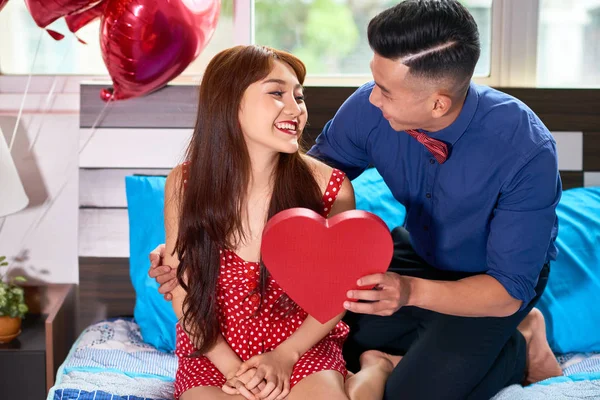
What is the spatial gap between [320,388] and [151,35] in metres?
1.09

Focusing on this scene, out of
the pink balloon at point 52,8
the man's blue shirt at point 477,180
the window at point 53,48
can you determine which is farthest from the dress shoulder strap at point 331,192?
the window at point 53,48

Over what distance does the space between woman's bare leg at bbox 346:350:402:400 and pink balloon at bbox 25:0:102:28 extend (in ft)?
4.05

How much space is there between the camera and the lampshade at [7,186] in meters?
2.09

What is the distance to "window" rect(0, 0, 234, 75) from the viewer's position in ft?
8.11

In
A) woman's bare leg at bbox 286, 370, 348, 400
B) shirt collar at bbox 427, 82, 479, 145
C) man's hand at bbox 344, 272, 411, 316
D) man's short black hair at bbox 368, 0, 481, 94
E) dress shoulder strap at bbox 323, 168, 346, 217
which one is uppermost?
man's short black hair at bbox 368, 0, 481, 94

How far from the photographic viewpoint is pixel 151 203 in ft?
7.08

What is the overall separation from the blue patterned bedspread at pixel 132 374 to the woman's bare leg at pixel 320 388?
361mm

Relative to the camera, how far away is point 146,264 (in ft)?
6.97

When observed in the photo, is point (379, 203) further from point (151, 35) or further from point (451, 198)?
point (151, 35)

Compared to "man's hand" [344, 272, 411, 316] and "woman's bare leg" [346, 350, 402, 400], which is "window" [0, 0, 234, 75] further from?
"man's hand" [344, 272, 411, 316]

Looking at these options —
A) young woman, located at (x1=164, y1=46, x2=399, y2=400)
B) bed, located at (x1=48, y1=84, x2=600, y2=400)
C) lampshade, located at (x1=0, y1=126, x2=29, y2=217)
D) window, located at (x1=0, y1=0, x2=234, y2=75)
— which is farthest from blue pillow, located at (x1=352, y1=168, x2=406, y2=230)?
lampshade, located at (x1=0, y1=126, x2=29, y2=217)

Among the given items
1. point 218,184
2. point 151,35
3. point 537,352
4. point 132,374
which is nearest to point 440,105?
point 218,184

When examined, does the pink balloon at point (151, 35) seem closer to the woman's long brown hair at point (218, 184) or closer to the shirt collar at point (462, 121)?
the woman's long brown hair at point (218, 184)

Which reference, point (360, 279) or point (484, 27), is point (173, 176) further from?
point (484, 27)
